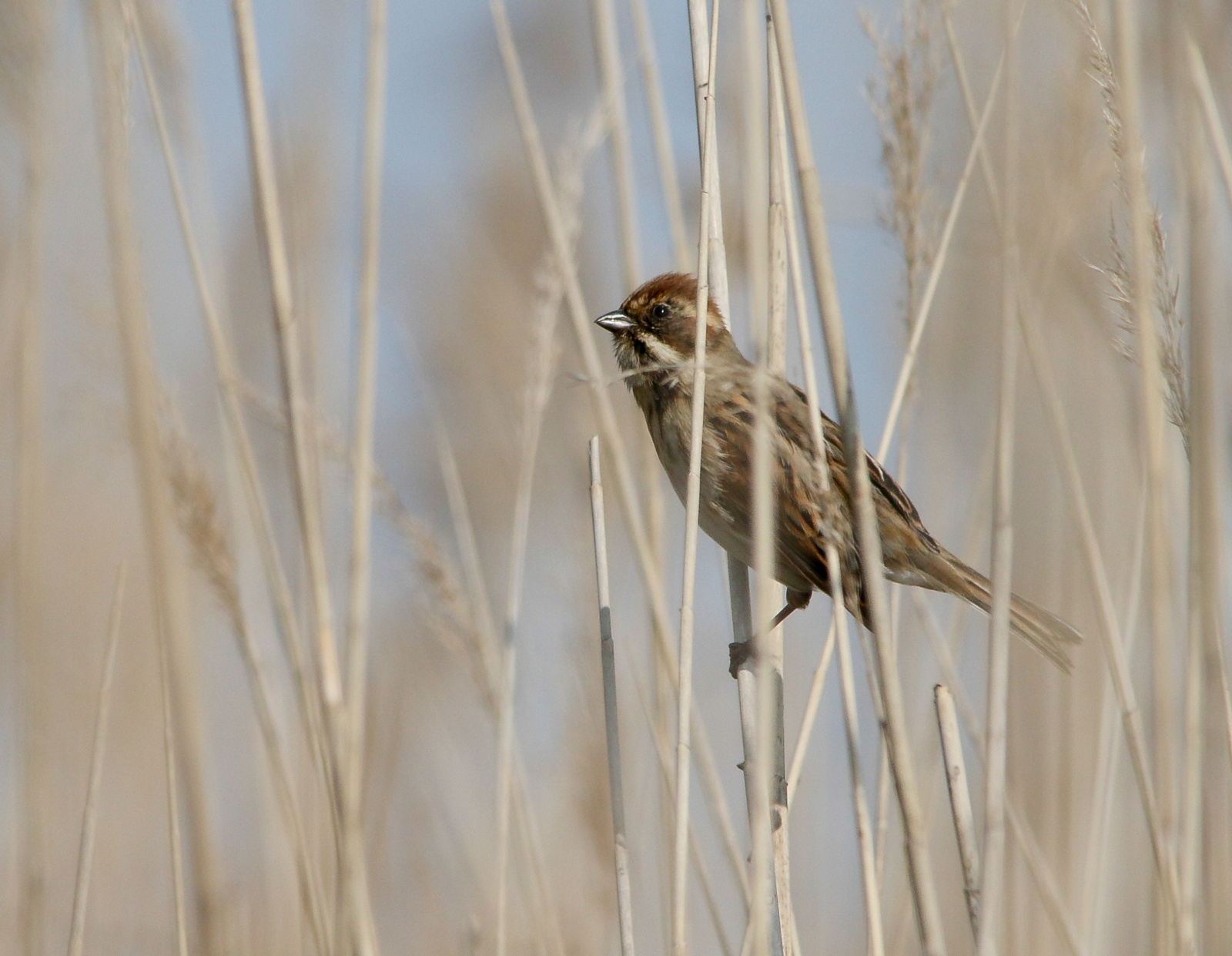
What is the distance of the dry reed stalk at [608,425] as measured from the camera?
231 cm

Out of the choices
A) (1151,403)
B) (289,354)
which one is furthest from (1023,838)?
(289,354)

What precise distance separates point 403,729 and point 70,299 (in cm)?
147

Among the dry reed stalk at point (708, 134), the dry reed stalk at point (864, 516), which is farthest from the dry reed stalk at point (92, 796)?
the dry reed stalk at point (864, 516)

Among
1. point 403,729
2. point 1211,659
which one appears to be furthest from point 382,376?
point 1211,659

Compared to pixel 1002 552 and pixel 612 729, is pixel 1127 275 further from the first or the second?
pixel 612 729

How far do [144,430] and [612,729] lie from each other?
877mm

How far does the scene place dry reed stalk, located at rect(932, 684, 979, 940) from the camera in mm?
1857

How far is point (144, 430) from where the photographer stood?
69.2 inches

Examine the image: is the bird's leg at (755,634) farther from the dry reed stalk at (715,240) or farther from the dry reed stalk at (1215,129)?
the dry reed stalk at (1215,129)

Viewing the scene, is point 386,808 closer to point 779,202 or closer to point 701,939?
point 701,939

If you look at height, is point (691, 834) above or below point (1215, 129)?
below

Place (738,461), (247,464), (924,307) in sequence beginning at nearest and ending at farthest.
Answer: (247,464) → (924,307) → (738,461)

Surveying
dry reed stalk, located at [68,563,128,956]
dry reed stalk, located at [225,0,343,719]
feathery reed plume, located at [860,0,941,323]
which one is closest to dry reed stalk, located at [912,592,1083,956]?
feathery reed plume, located at [860,0,941,323]

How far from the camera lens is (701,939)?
3631mm
